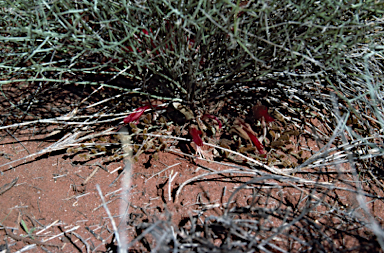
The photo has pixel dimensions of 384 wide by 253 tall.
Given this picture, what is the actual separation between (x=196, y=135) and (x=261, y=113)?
429 millimetres

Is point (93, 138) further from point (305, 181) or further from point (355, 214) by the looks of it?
point (355, 214)

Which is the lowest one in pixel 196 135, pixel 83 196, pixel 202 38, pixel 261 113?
pixel 83 196

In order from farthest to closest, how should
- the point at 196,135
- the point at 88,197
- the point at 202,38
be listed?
the point at 196,135 → the point at 88,197 → the point at 202,38

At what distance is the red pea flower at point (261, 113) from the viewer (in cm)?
193

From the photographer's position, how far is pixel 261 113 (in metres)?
1.95

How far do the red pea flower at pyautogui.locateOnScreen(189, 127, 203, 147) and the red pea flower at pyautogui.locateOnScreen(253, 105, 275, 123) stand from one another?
375 millimetres

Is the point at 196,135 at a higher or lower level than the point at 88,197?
higher

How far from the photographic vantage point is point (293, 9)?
1802 millimetres

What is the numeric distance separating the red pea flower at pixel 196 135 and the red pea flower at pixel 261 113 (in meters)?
0.38

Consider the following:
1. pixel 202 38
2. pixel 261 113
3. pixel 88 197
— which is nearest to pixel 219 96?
pixel 261 113

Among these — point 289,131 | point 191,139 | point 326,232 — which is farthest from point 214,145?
point 326,232

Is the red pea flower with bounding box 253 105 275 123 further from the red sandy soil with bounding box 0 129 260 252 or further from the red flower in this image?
the red sandy soil with bounding box 0 129 260 252

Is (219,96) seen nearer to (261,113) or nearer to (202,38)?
(261,113)

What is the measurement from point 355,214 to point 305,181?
302 millimetres
